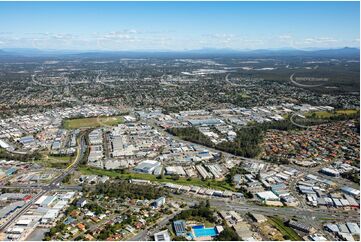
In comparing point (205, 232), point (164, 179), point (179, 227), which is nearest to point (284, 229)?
point (205, 232)

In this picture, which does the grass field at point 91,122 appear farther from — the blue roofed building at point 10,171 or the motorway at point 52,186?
the blue roofed building at point 10,171

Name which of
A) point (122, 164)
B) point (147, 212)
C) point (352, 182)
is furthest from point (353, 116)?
point (147, 212)

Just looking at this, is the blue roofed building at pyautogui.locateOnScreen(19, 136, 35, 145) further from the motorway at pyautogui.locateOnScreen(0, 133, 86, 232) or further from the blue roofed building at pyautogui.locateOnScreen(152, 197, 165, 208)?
the blue roofed building at pyautogui.locateOnScreen(152, 197, 165, 208)

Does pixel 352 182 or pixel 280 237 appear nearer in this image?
pixel 280 237

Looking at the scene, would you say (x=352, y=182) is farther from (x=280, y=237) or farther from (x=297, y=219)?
(x=280, y=237)

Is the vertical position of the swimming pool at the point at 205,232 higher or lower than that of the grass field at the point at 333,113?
higher

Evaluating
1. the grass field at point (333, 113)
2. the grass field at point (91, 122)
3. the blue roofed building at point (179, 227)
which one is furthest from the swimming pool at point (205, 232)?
the grass field at point (333, 113)
